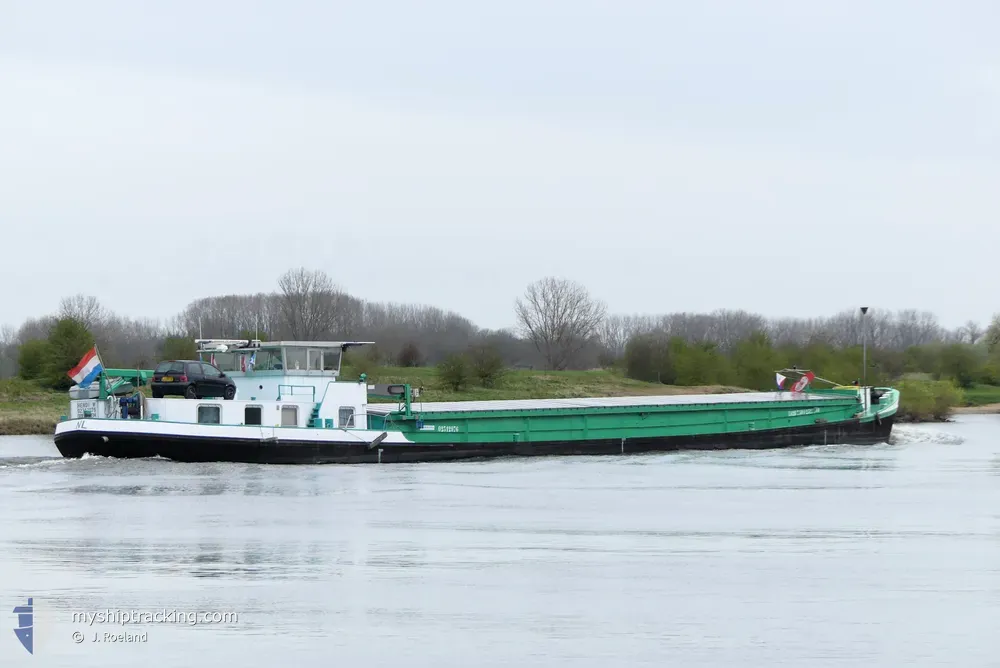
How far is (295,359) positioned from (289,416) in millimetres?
1907

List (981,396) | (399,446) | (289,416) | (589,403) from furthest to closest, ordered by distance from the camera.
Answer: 1. (981,396)
2. (589,403)
3. (399,446)
4. (289,416)

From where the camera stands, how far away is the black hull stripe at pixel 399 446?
33000 mm

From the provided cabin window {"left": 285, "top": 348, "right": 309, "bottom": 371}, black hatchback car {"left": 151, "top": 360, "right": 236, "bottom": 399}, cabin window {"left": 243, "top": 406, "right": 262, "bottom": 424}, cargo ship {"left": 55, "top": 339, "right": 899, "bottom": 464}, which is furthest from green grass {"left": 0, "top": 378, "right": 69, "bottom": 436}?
cabin window {"left": 243, "top": 406, "right": 262, "bottom": 424}

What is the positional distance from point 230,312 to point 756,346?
111ft

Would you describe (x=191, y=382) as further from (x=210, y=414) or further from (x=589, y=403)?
(x=589, y=403)

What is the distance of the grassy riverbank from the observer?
53.5 metres

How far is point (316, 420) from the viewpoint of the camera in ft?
117

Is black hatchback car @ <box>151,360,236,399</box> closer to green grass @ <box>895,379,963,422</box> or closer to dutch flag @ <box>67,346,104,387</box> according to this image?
dutch flag @ <box>67,346,104,387</box>

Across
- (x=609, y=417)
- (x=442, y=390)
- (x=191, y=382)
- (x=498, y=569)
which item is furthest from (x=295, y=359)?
(x=442, y=390)

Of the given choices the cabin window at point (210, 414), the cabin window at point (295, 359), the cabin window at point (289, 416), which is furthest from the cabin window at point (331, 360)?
the cabin window at point (210, 414)

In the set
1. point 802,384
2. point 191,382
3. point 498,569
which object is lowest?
point 498,569

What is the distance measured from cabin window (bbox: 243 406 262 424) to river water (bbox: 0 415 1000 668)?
9.50 feet

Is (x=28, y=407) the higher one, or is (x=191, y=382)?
(x=191, y=382)

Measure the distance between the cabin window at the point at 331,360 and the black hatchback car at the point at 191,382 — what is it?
2.91 m
